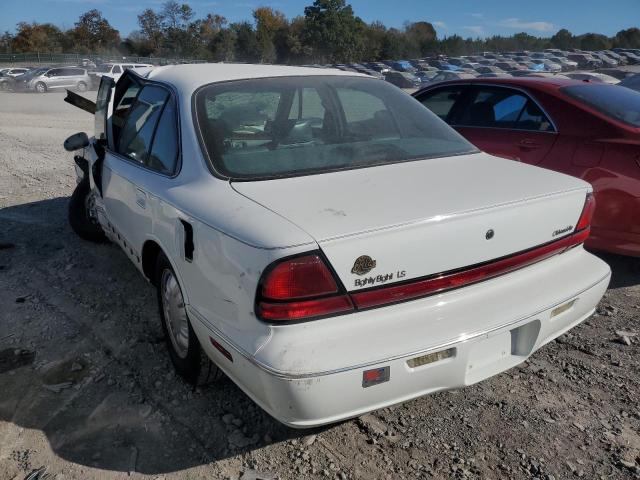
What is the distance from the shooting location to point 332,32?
7769cm

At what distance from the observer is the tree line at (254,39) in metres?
68.8

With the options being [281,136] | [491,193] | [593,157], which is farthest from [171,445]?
[593,157]

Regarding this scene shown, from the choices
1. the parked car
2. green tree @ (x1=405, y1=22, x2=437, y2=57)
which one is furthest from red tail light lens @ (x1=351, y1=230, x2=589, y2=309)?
green tree @ (x1=405, y1=22, x2=437, y2=57)

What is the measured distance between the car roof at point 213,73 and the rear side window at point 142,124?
0.34ft

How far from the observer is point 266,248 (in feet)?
6.42

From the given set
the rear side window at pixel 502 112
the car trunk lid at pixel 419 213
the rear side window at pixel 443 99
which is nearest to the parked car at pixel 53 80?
the rear side window at pixel 443 99

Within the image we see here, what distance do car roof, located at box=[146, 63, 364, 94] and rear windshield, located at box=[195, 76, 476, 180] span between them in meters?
0.07

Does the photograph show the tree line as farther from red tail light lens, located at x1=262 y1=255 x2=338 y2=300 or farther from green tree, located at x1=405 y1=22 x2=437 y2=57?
red tail light lens, located at x1=262 y1=255 x2=338 y2=300

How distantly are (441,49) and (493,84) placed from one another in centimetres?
9131

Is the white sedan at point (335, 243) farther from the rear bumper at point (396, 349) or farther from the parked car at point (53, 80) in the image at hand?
the parked car at point (53, 80)

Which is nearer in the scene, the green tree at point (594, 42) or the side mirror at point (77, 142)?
the side mirror at point (77, 142)

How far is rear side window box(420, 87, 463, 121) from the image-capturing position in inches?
219

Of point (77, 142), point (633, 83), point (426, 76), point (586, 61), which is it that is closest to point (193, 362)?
point (77, 142)

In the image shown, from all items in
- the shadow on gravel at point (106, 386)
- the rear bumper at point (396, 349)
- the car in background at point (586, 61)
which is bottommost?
the car in background at point (586, 61)
